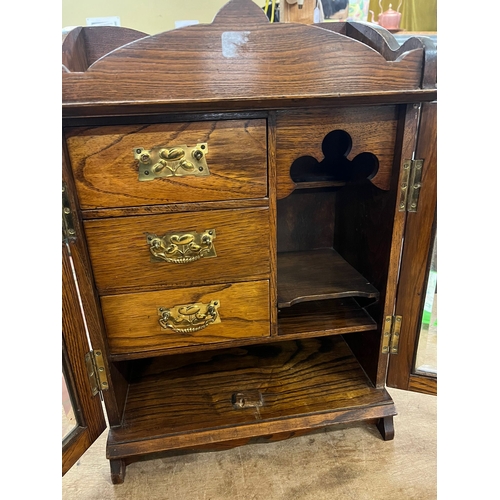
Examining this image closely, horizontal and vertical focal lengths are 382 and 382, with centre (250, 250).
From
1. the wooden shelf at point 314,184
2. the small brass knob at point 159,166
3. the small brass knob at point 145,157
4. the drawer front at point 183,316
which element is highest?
the small brass knob at point 145,157

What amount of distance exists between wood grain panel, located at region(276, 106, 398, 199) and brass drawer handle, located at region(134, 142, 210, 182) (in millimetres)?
146

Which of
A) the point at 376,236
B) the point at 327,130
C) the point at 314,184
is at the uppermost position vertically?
the point at 327,130

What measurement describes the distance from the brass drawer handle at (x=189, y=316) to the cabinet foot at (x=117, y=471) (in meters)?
0.36

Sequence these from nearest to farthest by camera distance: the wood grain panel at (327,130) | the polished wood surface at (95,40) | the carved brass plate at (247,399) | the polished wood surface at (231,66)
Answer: the polished wood surface at (231,66) < the wood grain panel at (327,130) < the polished wood surface at (95,40) < the carved brass plate at (247,399)

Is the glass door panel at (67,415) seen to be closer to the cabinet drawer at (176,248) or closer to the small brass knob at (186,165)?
the cabinet drawer at (176,248)

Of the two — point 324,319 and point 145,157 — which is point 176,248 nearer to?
point 145,157

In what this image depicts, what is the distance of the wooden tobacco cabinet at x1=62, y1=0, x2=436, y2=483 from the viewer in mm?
596

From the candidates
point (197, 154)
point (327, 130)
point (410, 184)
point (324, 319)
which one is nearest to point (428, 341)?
point (324, 319)

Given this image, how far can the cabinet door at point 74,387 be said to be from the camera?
699mm

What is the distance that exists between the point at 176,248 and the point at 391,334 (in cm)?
52

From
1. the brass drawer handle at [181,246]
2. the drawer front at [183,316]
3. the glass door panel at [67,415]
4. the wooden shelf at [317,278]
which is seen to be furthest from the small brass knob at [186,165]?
the glass door panel at [67,415]

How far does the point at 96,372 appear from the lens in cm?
78

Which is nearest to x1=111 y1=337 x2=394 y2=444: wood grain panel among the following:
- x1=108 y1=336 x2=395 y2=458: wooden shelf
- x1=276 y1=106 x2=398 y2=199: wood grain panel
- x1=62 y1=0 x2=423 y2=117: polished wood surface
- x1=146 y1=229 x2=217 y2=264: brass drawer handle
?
x1=108 y1=336 x2=395 y2=458: wooden shelf

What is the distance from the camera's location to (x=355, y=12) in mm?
1618
